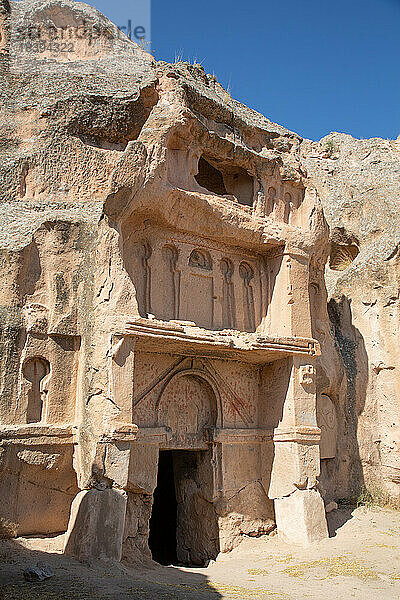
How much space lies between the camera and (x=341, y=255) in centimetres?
1656

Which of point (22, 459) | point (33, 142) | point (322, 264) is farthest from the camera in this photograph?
point (322, 264)

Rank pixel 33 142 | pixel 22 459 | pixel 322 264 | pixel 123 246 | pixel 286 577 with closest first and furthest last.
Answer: pixel 286 577
pixel 22 459
pixel 123 246
pixel 33 142
pixel 322 264

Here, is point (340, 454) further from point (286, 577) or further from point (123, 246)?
point (123, 246)

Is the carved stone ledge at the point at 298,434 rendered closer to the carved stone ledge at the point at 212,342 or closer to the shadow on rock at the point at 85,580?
the carved stone ledge at the point at 212,342

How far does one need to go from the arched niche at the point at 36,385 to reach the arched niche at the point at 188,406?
6.33 feet

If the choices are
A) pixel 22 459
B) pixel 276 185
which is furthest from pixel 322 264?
pixel 22 459

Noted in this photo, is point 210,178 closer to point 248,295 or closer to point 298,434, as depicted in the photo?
point 248,295

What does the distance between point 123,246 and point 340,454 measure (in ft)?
21.9

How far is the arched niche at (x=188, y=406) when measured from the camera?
9.89 metres

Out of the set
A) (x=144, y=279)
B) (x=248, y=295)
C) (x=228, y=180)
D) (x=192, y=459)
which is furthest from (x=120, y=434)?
(x=228, y=180)

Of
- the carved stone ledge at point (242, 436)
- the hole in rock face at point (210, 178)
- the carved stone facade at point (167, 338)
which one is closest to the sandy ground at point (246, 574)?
the carved stone facade at point (167, 338)

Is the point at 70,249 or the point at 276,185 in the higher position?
the point at 276,185

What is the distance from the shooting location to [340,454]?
1228 centimetres

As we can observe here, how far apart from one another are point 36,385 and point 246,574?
440cm
